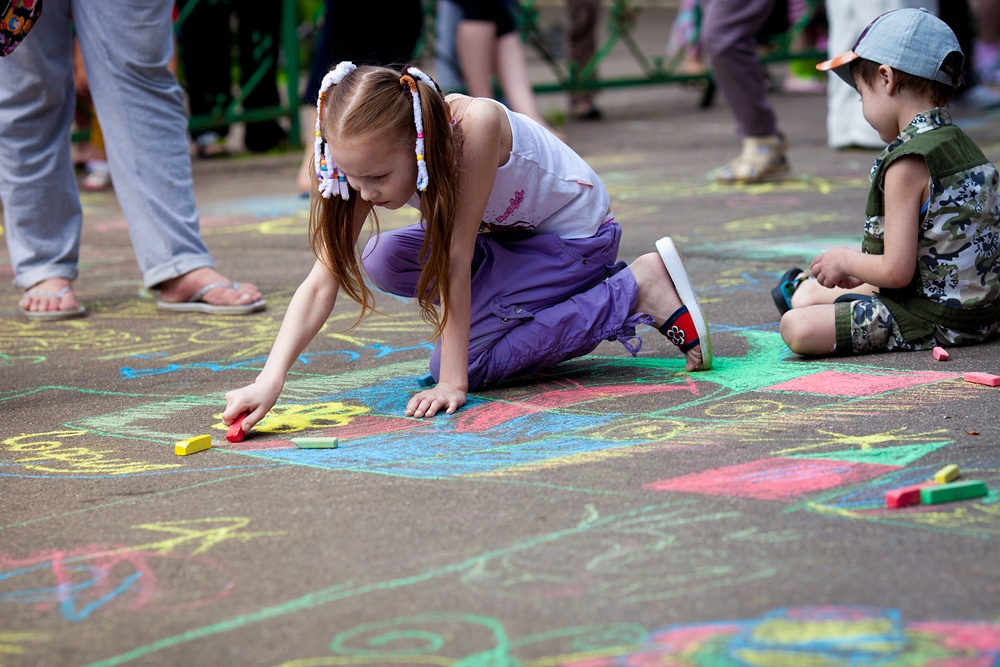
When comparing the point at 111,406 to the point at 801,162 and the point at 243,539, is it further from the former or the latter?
the point at 801,162

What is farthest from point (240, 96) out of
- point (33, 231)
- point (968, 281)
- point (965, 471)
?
point (965, 471)

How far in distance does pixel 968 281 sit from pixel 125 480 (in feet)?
5.53

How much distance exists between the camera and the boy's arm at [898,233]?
2564 mm

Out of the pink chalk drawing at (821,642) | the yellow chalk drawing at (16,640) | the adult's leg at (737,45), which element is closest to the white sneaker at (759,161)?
the adult's leg at (737,45)

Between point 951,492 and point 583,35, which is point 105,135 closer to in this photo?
point 951,492

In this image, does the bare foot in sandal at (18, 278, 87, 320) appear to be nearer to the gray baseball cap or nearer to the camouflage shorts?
the camouflage shorts

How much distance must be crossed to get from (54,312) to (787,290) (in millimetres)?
1978

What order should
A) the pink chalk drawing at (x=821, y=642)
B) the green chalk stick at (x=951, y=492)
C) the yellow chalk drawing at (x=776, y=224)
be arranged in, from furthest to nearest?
the yellow chalk drawing at (x=776, y=224) → the green chalk stick at (x=951, y=492) → the pink chalk drawing at (x=821, y=642)

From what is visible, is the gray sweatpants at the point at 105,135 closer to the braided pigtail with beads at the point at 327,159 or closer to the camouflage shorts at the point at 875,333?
the braided pigtail with beads at the point at 327,159

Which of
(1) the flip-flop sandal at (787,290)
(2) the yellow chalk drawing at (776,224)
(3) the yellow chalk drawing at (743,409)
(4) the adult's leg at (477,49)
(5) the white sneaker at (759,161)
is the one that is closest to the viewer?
(3) the yellow chalk drawing at (743,409)

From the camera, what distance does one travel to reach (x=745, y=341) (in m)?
2.89

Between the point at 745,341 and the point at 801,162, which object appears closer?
the point at 745,341

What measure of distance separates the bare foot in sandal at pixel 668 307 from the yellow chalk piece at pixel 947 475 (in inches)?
32.0

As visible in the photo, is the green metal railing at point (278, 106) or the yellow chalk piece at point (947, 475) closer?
the yellow chalk piece at point (947, 475)
